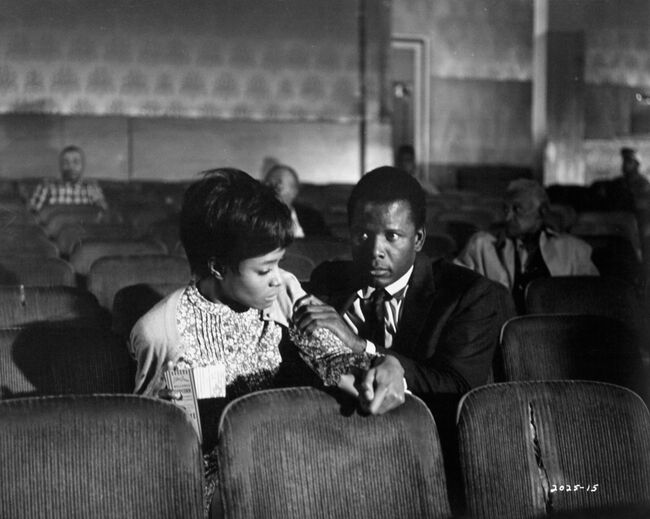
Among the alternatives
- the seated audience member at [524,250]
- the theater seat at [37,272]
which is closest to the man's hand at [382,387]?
the seated audience member at [524,250]

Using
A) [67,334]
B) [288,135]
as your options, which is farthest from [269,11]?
[67,334]

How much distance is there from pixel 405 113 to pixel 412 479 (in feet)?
44.5

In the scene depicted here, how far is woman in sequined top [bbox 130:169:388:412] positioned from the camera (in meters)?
2.08

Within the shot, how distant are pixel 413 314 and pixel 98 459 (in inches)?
39.3

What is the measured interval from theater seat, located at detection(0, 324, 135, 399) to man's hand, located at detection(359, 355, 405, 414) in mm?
939

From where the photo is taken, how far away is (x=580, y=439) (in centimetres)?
201

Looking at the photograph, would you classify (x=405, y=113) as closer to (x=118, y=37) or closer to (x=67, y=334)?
(x=118, y=37)

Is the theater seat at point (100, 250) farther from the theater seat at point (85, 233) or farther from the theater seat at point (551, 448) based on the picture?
the theater seat at point (551, 448)

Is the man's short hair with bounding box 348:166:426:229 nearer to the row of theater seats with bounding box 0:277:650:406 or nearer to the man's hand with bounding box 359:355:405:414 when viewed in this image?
the row of theater seats with bounding box 0:277:650:406

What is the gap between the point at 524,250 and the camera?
426 cm

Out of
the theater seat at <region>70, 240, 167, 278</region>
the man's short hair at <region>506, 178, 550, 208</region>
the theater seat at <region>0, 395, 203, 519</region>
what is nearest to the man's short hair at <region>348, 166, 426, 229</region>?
the theater seat at <region>0, 395, 203, 519</region>

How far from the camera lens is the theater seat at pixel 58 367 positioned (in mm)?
2527

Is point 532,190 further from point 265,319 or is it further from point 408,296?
point 265,319

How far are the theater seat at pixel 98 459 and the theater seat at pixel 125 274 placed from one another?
2229mm
